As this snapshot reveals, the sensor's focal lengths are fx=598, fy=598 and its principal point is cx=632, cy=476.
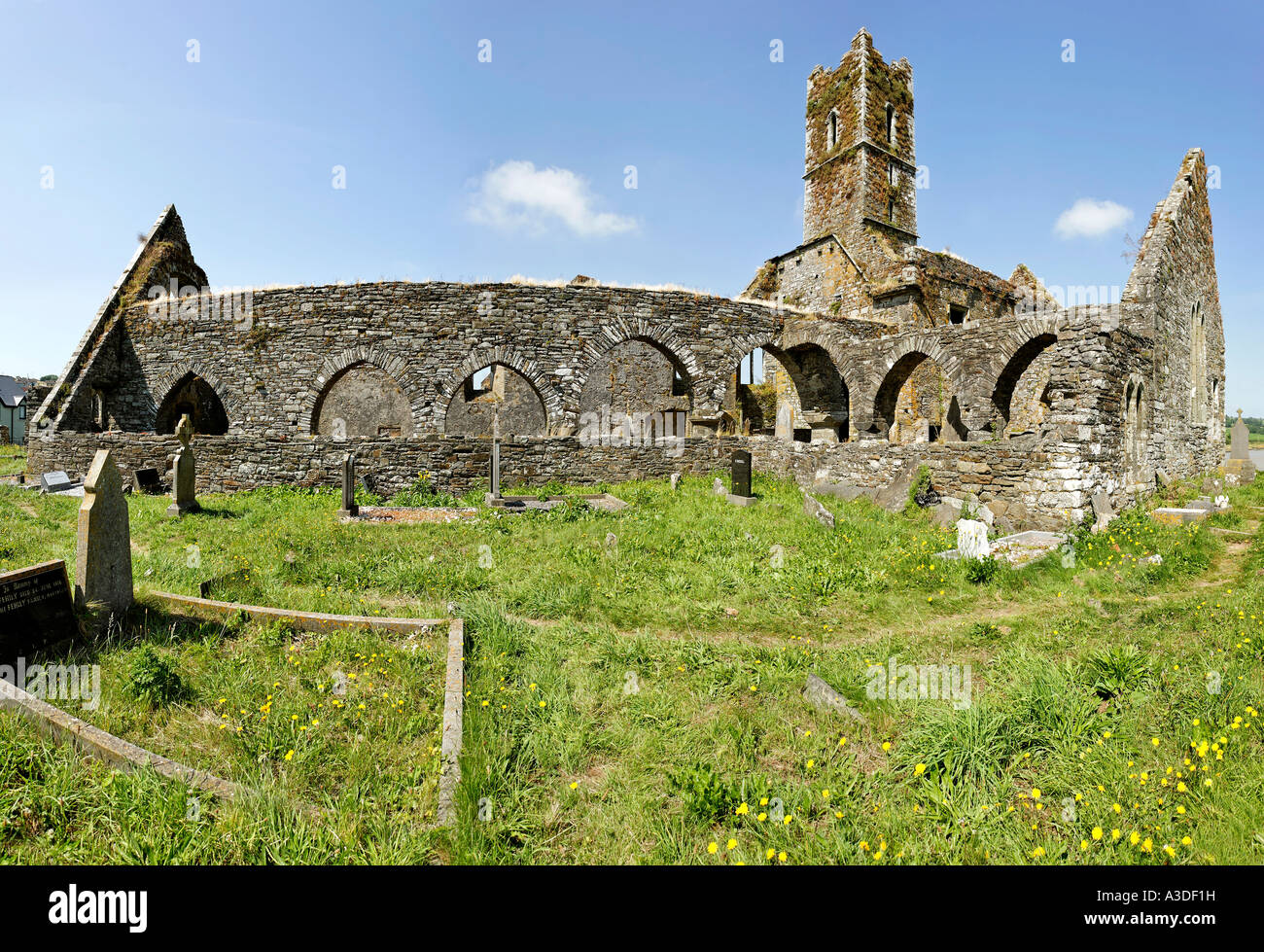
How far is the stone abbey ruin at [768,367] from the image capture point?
37.8ft

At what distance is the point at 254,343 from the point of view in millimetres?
17062

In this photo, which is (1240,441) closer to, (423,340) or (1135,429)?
(1135,429)

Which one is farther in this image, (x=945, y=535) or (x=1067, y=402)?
(x=1067, y=402)

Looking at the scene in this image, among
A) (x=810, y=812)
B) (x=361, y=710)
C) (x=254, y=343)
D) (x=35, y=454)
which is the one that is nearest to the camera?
(x=810, y=812)

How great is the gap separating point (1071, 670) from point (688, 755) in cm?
292

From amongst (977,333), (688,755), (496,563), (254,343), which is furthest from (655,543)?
(254,343)

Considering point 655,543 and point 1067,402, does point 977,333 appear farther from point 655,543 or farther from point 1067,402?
point 655,543

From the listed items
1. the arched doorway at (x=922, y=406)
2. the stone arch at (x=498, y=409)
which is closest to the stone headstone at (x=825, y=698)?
the arched doorway at (x=922, y=406)

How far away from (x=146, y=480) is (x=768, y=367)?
20019 mm

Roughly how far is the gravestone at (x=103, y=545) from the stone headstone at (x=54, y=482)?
12096 millimetres

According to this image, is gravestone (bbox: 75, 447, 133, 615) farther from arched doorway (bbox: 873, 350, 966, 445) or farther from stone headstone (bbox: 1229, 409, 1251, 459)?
stone headstone (bbox: 1229, 409, 1251, 459)

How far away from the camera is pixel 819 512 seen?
10.4 m

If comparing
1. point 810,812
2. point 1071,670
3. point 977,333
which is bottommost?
point 810,812
